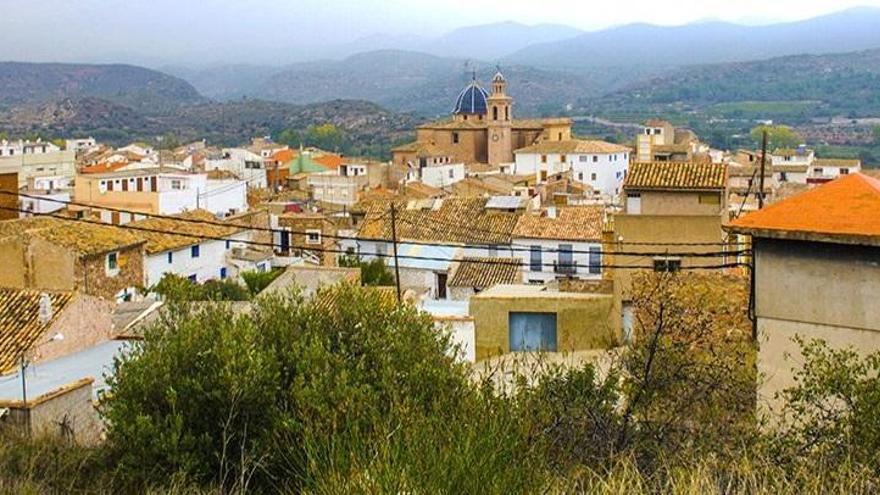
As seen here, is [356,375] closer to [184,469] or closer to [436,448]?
[184,469]

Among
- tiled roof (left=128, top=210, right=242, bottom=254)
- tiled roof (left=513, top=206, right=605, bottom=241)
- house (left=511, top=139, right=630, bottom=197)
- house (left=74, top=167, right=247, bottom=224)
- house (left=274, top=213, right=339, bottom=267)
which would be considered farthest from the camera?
house (left=511, top=139, right=630, bottom=197)

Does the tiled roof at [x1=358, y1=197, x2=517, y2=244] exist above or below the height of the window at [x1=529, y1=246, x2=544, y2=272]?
above

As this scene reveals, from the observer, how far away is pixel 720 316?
1376cm

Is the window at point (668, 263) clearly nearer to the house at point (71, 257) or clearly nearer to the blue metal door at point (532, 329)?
the blue metal door at point (532, 329)

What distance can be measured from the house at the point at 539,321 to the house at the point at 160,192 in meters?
25.4

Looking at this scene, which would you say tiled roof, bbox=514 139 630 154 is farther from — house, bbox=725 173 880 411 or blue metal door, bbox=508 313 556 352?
house, bbox=725 173 880 411

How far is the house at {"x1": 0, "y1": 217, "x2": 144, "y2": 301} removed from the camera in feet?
71.8

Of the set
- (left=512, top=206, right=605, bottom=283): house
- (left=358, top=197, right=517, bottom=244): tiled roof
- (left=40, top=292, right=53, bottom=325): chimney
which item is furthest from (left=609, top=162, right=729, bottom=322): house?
(left=358, top=197, right=517, bottom=244): tiled roof

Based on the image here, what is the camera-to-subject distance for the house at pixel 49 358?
432 inches

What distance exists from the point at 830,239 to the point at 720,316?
153 inches

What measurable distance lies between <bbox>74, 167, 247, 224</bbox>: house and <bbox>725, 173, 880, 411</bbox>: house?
105 feet

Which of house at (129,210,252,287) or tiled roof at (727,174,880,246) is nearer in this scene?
tiled roof at (727,174,880,246)

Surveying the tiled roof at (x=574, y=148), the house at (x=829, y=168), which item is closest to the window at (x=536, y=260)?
the tiled roof at (x=574, y=148)

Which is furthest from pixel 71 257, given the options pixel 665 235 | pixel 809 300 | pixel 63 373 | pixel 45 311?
pixel 809 300
